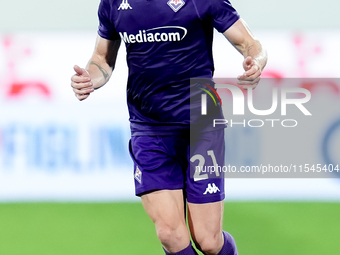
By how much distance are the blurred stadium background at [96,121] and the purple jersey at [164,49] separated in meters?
1.77

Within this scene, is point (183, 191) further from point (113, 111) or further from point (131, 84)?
point (113, 111)

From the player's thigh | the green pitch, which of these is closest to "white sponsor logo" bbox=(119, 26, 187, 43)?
the player's thigh

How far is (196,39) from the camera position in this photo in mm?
2703

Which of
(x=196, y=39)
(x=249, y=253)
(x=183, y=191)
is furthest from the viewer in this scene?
(x=249, y=253)

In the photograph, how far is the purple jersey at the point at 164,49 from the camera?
8.58ft

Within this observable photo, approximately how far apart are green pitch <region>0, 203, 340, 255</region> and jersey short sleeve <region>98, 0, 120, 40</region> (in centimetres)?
150

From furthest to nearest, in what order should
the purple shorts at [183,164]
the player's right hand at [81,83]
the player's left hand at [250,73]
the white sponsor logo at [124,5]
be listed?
the purple shorts at [183,164], the white sponsor logo at [124,5], the player's right hand at [81,83], the player's left hand at [250,73]

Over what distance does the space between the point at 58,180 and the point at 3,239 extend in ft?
3.00

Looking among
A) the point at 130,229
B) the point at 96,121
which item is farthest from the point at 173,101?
the point at 96,121

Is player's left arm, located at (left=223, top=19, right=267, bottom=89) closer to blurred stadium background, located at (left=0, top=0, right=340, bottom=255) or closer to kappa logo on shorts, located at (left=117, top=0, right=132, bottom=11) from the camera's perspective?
kappa logo on shorts, located at (left=117, top=0, right=132, bottom=11)

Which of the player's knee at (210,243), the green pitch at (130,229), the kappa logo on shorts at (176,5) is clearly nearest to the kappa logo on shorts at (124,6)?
the kappa logo on shorts at (176,5)

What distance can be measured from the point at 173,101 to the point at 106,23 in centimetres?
57

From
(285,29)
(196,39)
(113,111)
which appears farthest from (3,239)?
(285,29)

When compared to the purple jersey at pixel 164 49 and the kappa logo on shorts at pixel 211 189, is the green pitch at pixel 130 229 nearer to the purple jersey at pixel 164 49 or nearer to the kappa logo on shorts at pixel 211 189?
the kappa logo on shorts at pixel 211 189
